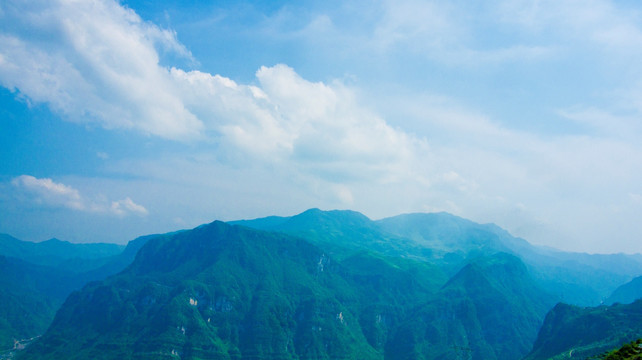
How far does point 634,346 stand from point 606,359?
6.02 meters

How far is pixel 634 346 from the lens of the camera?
86062mm

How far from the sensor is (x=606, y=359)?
3428 inches
